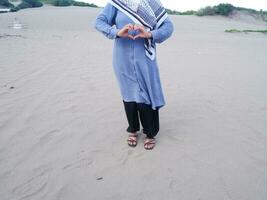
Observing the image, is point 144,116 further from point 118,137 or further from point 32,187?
point 32,187

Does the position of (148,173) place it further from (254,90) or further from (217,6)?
(217,6)

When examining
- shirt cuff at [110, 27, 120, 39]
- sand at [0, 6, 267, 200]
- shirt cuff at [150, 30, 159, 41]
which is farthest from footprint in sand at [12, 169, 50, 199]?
shirt cuff at [150, 30, 159, 41]

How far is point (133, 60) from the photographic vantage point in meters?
3.06

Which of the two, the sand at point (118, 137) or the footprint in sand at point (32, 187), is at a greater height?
the sand at point (118, 137)

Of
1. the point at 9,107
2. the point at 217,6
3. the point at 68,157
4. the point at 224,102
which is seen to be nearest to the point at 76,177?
the point at 68,157

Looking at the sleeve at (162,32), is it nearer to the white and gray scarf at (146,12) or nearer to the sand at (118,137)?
the white and gray scarf at (146,12)

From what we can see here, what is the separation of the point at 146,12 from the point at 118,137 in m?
1.45

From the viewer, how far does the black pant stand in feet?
10.7

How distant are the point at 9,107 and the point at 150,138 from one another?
6.80 ft

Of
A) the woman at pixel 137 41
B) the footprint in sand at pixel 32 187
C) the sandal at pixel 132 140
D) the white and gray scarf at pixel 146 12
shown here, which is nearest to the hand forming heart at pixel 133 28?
the woman at pixel 137 41

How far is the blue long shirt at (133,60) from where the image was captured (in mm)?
3029

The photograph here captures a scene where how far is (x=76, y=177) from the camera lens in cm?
294

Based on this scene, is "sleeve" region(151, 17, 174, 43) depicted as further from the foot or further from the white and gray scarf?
the foot

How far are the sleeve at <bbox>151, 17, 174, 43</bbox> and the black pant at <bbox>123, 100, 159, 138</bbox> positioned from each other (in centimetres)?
66
